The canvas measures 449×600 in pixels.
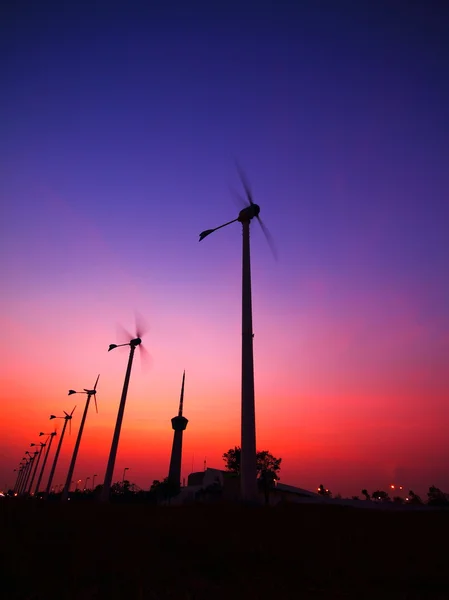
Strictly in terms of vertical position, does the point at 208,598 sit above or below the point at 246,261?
below

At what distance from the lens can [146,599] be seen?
632 cm

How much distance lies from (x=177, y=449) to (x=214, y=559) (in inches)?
5019

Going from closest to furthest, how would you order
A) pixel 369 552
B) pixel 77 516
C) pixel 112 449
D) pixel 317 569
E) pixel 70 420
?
pixel 317 569, pixel 369 552, pixel 77 516, pixel 112 449, pixel 70 420

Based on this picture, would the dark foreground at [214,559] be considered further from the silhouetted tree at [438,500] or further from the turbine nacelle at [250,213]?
the silhouetted tree at [438,500]

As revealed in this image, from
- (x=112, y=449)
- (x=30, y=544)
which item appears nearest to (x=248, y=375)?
(x=30, y=544)

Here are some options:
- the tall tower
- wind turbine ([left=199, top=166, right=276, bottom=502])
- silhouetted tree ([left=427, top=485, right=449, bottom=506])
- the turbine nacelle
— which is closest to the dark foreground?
wind turbine ([left=199, top=166, right=276, bottom=502])

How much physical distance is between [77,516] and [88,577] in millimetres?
8511

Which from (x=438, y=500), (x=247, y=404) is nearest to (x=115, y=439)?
(x=247, y=404)

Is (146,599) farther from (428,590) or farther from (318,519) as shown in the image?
(318,519)

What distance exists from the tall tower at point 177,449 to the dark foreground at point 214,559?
111117 millimetres

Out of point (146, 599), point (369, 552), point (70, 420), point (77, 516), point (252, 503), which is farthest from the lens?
point (70, 420)

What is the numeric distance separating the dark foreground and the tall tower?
365 feet

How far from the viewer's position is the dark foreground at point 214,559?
696 cm

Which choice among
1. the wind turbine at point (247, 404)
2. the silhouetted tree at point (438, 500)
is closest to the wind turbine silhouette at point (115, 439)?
the wind turbine at point (247, 404)
